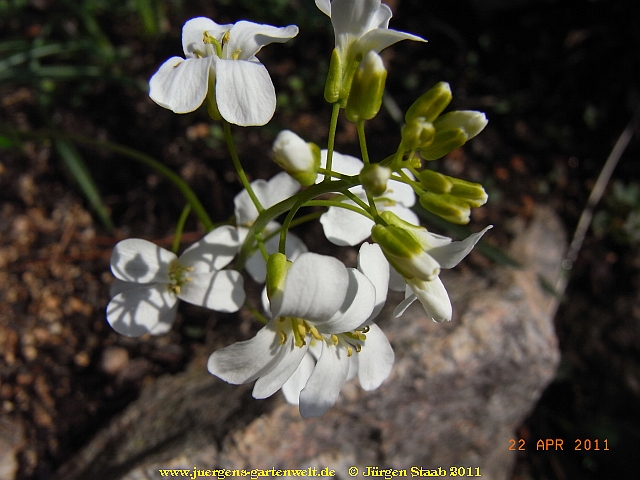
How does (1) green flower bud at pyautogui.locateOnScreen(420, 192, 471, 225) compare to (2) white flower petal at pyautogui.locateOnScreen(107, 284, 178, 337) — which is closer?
(1) green flower bud at pyautogui.locateOnScreen(420, 192, 471, 225)

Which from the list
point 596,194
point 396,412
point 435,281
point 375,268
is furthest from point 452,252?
point 596,194

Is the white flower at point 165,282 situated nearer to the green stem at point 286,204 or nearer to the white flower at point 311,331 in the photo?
the green stem at point 286,204

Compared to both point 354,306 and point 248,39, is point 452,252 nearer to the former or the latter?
point 354,306

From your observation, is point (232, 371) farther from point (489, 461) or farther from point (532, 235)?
point (532, 235)

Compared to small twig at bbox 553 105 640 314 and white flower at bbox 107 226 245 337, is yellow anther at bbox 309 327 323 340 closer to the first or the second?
white flower at bbox 107 226 245 337

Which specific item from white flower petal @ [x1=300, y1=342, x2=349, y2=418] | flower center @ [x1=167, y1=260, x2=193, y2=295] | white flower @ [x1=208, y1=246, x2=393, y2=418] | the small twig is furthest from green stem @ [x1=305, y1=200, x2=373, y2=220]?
the small twig

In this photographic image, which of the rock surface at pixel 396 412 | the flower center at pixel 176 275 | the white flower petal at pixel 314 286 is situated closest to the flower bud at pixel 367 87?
the white flower petal at pixel 314 286

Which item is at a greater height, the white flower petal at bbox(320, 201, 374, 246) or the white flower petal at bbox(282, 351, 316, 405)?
the white flower petal at bbox(320, 201, 374, 246)
